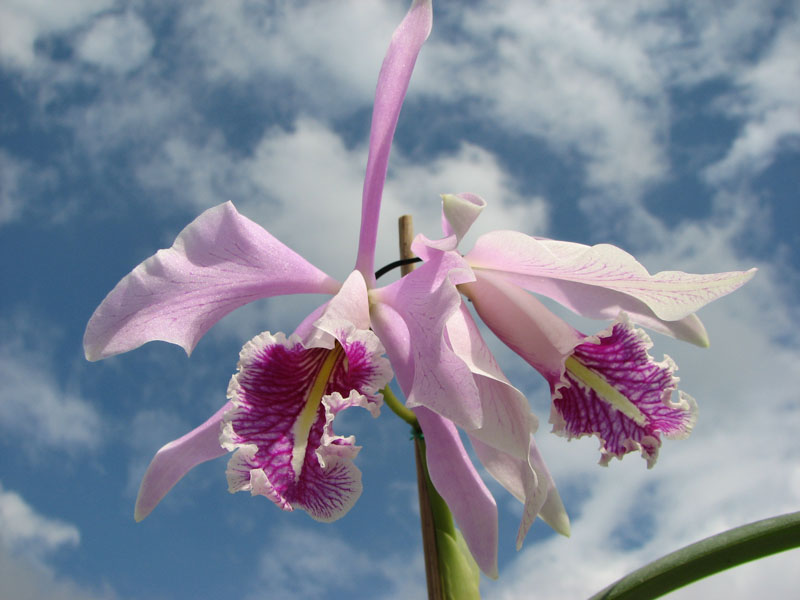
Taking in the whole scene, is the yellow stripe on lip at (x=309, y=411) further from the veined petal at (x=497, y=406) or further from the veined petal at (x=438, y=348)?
the veined petal at (x=497, y=406)

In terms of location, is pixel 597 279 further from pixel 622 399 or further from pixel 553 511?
pixel 553 511

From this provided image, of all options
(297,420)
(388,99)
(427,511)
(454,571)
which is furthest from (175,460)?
(388,99)

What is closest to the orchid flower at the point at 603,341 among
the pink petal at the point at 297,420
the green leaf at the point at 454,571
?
the pink petal at the point at 297,420

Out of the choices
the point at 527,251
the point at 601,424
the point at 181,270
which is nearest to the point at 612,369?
the point at 601,424

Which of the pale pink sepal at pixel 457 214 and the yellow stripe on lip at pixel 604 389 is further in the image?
the yellow stripe on lip at pixel 604 389

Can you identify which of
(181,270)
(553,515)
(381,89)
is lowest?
(553,515)

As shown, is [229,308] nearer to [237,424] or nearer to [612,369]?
[237,424]

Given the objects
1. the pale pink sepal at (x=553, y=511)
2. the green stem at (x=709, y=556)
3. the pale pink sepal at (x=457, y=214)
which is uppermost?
the pale pink sepal at (x=457, y=214)
